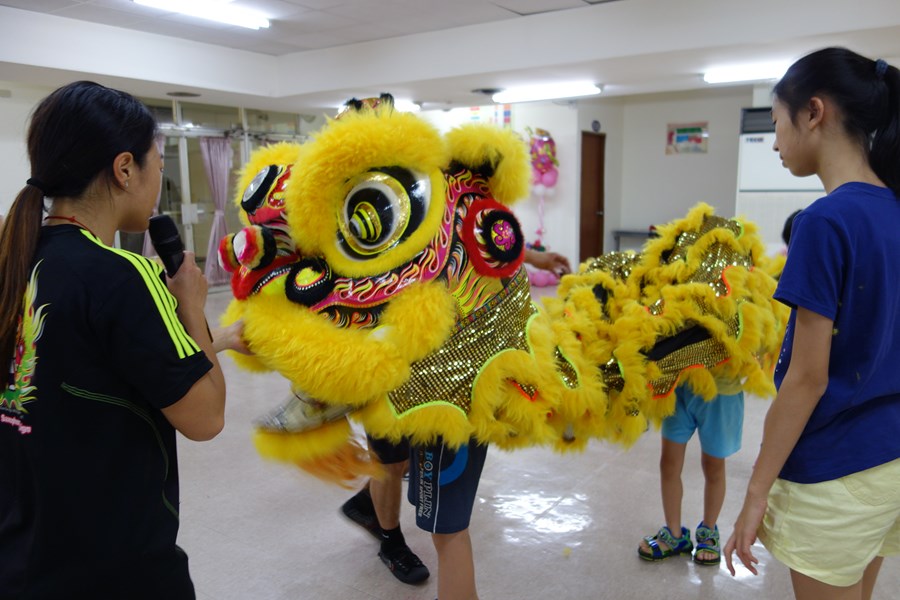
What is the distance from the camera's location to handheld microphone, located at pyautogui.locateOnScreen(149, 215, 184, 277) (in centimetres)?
115

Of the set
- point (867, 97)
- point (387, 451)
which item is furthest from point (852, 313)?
point (387, 451)

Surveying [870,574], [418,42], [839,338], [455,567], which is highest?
[418,42]

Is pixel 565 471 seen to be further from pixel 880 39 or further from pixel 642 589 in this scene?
pixel 880 39

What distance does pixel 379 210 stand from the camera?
1.47m

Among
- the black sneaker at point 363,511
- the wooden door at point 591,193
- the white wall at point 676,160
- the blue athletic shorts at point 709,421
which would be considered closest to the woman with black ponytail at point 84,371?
the black sneaker at point 363,511

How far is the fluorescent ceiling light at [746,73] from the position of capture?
635cm

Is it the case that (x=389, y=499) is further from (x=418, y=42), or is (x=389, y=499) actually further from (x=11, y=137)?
(x=11, y=137)

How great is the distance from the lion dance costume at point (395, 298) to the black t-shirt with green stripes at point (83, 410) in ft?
1.40

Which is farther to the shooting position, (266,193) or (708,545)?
(708,545)

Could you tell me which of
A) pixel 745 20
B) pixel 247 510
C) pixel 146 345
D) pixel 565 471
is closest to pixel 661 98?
pixel 745 20

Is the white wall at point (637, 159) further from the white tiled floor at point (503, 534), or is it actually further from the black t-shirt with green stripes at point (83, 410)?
the black t-shirt with green stripes at point (83, 410)

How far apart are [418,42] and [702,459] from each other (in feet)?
18.6

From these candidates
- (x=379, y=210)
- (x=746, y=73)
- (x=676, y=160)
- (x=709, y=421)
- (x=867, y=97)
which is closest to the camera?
(x=867, y=97)

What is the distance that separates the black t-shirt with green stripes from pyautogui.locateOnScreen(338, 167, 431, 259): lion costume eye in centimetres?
51
